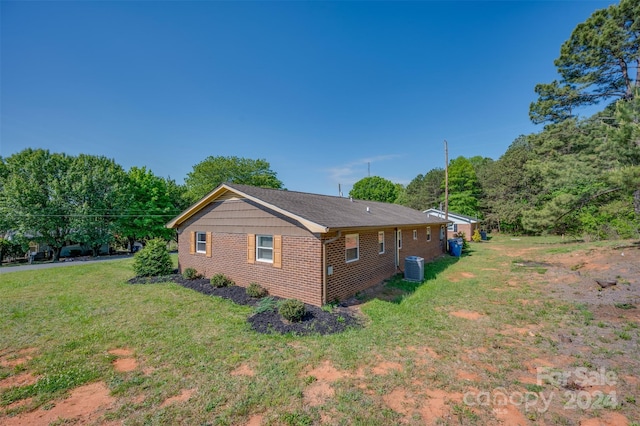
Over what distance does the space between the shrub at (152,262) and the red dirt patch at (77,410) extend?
863 cm

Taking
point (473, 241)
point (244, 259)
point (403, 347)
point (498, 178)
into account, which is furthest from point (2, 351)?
point (498, 178)

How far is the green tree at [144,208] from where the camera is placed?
26.0 meters

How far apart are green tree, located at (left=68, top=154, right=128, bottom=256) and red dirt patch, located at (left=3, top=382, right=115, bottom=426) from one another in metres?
24.5

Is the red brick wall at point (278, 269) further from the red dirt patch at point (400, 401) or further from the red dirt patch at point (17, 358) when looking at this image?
the red dirt patch at point (17, 358)

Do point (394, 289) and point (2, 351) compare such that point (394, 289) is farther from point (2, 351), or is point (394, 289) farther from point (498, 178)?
point (498, 178)

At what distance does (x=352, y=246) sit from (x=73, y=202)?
26.9m

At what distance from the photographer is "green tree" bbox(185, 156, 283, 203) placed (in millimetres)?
35250

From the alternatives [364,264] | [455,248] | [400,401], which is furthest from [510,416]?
[455,248]

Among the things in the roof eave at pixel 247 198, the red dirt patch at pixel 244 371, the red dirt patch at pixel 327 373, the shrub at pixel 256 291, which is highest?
the roof eave at pixel 247 198

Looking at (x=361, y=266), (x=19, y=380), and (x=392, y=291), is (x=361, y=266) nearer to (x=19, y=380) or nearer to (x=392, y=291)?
(x=392, y=291)

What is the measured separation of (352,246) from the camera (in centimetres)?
859

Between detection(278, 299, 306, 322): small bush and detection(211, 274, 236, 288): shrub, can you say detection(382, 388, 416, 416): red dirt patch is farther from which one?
detection(211, 274, 236, 288): shrub

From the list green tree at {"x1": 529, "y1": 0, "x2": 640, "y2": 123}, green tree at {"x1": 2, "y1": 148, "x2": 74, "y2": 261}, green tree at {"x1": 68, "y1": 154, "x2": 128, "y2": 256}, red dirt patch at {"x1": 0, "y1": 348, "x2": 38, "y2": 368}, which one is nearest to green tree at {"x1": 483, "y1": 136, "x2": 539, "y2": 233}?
green tree at {"x1": 529, "y1": 0, "x2": 640, "y2": 123}

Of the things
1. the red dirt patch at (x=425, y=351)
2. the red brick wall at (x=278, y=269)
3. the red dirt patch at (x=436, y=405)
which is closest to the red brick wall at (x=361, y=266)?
the red brick wall at (x=278, y=269)
